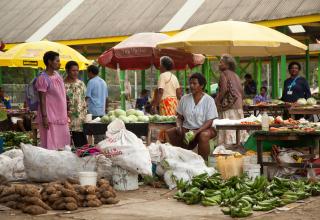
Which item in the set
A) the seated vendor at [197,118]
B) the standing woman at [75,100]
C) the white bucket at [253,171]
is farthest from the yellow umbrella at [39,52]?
the white bucket at [253,171]

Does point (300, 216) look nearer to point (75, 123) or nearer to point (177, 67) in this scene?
point (75, 123)

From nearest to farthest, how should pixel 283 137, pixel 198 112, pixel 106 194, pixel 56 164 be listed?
pixel 106 194 < pixel 56 164 < pixel 283 137 < pixel 198 112

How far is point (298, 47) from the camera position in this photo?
11.2 m

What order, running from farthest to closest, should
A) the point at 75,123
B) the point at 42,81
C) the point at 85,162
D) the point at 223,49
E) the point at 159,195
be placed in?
the point at 223,49, the point at 75,123, the point at 42,81, the point at 85,162, the point at 159,195

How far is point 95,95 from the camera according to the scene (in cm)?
1116

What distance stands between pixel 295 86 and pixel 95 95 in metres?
3.74

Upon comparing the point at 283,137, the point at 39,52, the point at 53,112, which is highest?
the point at 39,52

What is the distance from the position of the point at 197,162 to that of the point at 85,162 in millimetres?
1317

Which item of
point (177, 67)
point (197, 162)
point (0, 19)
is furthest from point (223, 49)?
point (0, 19)

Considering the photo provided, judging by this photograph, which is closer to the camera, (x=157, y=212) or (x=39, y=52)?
(x=157, y=212)

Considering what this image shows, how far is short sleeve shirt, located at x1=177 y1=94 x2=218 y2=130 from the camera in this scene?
923 centimetres

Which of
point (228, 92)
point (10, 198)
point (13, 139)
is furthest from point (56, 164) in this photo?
point (13, 139)

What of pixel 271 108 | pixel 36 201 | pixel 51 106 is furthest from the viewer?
pixel 271 108

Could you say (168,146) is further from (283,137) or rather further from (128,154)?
(283,137)
